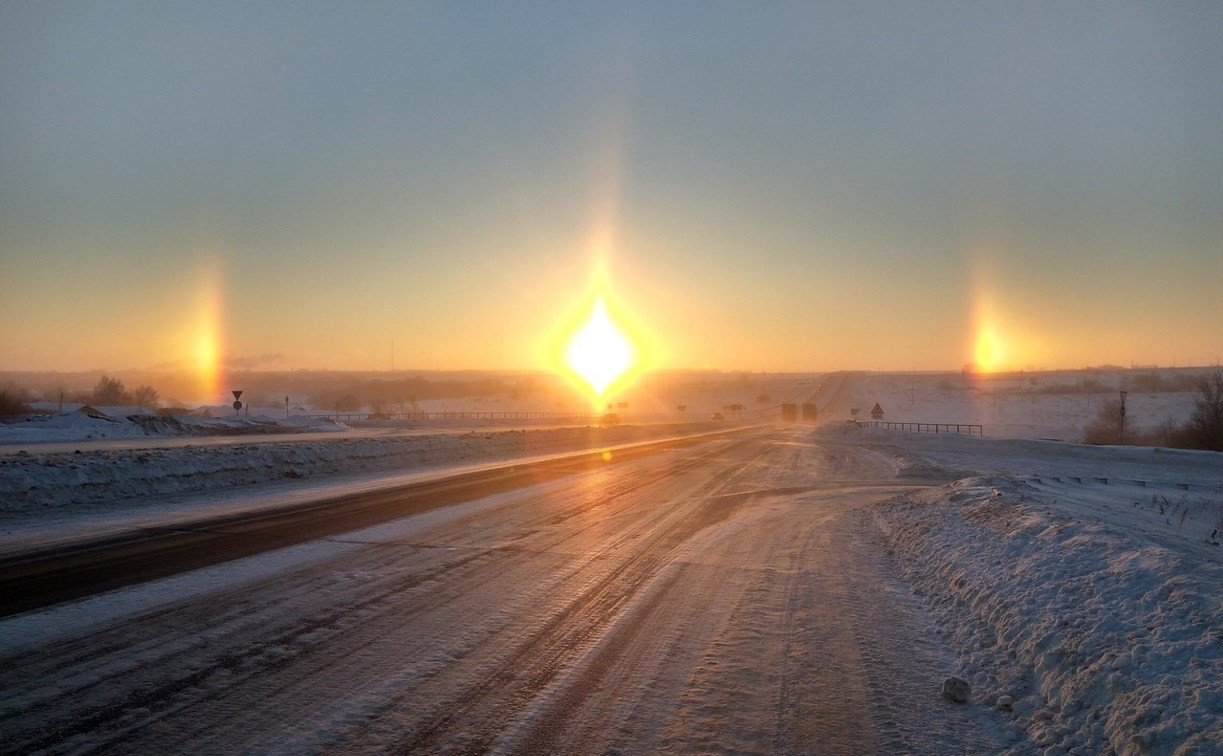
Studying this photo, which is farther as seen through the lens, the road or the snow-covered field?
the snow-covered field

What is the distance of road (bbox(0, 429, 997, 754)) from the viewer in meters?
4.59

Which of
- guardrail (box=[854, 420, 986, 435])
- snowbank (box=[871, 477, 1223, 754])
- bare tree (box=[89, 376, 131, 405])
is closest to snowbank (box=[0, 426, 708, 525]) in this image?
snowbank (box=[871, 477, 1223, 754])

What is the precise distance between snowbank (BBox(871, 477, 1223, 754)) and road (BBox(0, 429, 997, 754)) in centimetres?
44

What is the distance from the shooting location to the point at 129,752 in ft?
13.7

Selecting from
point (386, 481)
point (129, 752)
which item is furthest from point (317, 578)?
point (386, 481)

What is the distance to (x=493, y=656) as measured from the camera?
5969mm

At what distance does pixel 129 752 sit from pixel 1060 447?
43.0 m

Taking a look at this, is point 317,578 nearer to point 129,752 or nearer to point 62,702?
point 62,702

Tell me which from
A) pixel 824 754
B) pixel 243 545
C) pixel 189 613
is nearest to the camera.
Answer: pixel 824 754

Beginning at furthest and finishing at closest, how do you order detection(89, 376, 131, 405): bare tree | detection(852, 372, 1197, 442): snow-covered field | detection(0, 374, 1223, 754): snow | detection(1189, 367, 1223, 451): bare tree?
1. detection(89, 376, 131, 405): bare tree
2. detection(852, 372, 1197, 442): snow-covered field
3. detection(1189, 367, 1223, 451): bare tree
4. detection(0, 374, 1223, 754): snow

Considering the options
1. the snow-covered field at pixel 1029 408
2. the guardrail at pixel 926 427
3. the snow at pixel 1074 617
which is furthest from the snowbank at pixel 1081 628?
the snow-covered field at pixel 1029 408

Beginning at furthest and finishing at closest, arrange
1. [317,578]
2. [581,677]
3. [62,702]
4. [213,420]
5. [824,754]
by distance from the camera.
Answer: [213,420] → [317,578] → [581,677] → [62,702] → [824,754]

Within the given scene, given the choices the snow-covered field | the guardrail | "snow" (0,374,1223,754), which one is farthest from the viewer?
the snow-covered field

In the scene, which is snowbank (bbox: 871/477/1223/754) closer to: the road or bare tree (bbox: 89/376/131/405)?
the road
